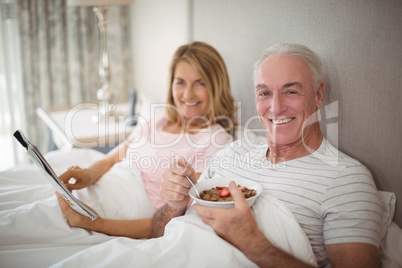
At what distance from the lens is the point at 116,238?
1207 millimetres

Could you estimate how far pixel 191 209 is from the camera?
133 centimetres

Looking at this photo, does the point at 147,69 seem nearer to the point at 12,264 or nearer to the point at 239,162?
the point at 239,162

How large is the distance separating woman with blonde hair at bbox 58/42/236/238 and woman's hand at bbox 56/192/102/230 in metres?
0.17

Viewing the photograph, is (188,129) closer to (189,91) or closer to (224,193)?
(189,91)

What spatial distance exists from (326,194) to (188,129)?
80cm

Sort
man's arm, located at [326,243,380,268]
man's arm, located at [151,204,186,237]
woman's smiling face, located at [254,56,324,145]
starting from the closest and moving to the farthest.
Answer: man's arm, located at [326,243,380,268], woman's smiling face, located at [254,56,324,145], man's arm, located at [151,204,186,237]

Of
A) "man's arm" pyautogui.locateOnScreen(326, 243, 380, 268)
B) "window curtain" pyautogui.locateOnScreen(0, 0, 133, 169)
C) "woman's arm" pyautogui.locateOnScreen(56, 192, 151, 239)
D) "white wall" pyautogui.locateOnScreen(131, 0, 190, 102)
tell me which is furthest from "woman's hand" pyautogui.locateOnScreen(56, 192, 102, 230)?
"window curtain" pyautogui.locateOnScreen(0, 0, 133, 169)

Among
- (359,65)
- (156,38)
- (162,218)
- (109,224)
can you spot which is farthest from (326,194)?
(156,38)

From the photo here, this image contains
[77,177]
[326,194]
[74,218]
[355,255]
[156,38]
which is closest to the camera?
[355,255]

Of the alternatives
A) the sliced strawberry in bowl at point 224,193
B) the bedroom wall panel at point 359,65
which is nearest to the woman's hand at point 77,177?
the sliced strawberry in bowl at point 224,193

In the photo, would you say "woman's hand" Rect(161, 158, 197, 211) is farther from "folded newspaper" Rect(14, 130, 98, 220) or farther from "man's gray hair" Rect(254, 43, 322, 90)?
"man's gray hair" Rect(254, 43, 322, 90)

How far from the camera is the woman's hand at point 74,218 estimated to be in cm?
139

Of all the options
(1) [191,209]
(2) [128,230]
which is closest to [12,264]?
(2) [128,230]

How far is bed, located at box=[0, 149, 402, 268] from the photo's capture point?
108cm
